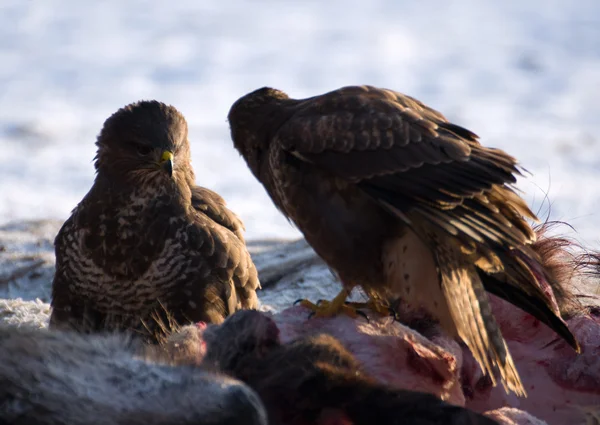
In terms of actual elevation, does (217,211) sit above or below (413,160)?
below

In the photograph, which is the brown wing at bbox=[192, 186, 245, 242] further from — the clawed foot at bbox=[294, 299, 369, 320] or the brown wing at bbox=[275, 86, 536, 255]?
the clawed foot at bbox=[294, 299, 369, 320]

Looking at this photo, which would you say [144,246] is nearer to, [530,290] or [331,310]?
[331,310]

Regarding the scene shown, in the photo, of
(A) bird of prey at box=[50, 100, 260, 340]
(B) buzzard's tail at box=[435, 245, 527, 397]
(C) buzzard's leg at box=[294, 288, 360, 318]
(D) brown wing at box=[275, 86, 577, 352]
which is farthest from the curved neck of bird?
(B) buzzard's tail at box=[435, 245, 527, 397]

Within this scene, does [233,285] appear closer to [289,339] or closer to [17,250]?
[289,339]

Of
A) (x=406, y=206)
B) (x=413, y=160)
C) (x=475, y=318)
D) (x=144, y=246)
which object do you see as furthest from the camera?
(x=144, y=246)

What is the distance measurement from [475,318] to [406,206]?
1.83 feet

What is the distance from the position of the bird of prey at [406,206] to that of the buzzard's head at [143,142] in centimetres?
52

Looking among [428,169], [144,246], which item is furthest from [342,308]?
[144,246]

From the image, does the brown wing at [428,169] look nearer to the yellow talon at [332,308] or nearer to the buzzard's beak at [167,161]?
the yellow talon at [332,308]

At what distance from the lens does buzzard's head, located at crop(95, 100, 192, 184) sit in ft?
15.9

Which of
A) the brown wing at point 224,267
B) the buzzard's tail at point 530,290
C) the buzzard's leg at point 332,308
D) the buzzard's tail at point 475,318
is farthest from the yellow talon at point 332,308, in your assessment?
the brown wing at point 224,267

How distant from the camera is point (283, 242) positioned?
8023mm

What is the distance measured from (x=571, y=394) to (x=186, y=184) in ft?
7.93

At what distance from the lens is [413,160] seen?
3875 millimetres
